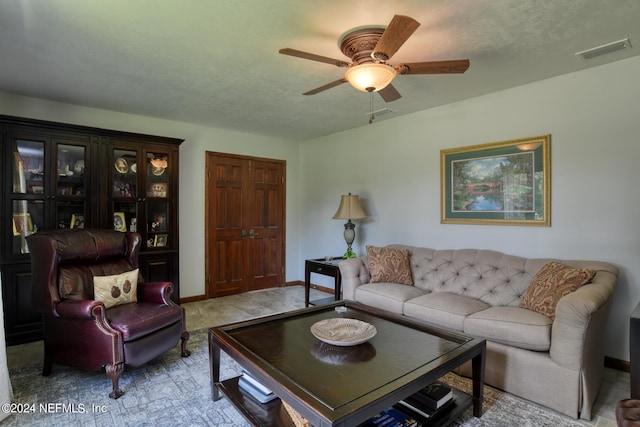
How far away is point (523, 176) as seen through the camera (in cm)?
326

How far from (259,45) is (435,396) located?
8.39 feet

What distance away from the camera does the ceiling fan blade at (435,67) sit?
2.11 metres

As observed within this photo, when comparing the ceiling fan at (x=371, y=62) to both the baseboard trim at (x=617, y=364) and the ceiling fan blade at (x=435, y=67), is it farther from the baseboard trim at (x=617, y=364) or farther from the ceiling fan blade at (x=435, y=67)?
the baseboard trim at (x=617, y=364)

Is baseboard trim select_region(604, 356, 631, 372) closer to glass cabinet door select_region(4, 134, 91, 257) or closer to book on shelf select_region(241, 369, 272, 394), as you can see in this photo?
book on shelf select_region(241, 369, 272, 394)

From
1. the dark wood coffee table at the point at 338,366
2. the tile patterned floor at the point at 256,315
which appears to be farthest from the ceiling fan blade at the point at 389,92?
the tile patterned floor at the point at 256,315

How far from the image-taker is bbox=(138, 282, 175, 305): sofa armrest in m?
2.89

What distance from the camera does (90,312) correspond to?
92.6 inches

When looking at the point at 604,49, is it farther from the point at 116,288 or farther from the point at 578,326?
the point at 116,288

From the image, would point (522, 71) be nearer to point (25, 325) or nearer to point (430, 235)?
point (430, 235)

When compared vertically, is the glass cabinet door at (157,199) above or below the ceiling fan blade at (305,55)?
below

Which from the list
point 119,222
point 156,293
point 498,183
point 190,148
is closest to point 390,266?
point 498,183

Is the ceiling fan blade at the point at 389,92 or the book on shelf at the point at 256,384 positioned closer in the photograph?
the book on shelf at the point at 256,384

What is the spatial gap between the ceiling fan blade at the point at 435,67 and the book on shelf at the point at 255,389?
213cm

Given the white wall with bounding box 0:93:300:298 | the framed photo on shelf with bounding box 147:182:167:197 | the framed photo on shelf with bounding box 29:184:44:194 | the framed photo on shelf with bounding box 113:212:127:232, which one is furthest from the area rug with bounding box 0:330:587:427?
the white wall with bounding box 0:93:300:298
